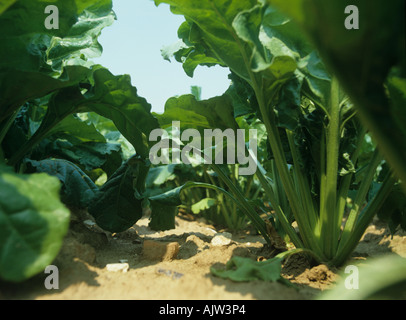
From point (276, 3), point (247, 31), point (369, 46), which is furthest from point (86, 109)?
point (369, 46)

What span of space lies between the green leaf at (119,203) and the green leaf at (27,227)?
2.60 feet

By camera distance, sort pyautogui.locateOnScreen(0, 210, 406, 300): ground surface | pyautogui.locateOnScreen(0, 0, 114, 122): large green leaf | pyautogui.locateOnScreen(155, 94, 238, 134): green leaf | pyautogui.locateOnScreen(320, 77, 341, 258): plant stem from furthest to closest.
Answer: pyautogui.locateOnScreen(155, 94, 238, 134): green leaf < pyautogui.locateOnScreen(320, 77, 341, 258): plant stem < pyautogui.locateOnScreen(0, 0, 114, 122): large green leaf < pyautogui.locateOnScreen(0, 210, 406, 300): ground surface

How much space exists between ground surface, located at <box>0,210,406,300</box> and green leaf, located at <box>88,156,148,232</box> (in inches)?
5.2

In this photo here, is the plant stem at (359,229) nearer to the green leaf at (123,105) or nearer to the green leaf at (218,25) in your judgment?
the green leaf at (218,25)

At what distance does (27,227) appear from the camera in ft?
2.63

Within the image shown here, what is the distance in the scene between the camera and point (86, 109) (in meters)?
1.61

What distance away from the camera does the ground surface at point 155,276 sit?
3.23 ft

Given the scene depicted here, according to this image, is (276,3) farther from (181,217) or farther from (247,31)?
(181,217)

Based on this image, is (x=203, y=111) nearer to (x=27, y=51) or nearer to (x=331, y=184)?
(x=331, y=184)

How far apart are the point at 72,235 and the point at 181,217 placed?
104 inches

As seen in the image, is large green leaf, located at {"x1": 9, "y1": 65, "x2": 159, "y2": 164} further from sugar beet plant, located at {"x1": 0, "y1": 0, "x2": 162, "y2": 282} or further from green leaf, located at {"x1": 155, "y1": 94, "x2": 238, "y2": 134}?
green leaf, located at {"x1": 155, "y1": 94, "x2": 238, "y2": 134}

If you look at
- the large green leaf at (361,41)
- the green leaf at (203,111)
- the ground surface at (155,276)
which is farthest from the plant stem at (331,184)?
the large green leaf at (361,41)

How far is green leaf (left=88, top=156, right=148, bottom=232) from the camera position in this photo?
1619 millimetres

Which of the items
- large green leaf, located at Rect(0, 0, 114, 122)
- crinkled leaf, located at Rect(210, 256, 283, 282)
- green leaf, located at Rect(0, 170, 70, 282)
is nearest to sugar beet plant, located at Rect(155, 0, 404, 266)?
crinkled leaf, located at Rect(210, 256, 283, 282)
